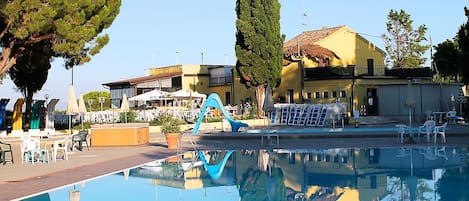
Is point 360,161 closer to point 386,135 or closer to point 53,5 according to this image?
point 386,135

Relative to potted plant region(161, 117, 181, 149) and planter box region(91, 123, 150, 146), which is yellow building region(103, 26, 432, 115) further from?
potted plant region(161, 117, 181, 149)

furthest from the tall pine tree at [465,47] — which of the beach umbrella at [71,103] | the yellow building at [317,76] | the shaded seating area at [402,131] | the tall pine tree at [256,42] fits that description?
the beach umbrella at [71,103]

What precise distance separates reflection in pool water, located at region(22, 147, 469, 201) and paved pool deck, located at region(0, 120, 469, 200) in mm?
592

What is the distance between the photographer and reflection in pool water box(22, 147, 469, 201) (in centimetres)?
1073

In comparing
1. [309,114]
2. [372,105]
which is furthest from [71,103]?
[372,105]

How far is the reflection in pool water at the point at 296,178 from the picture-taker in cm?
1073

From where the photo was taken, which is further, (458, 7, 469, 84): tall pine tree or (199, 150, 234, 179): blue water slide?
(458, 7, 469, 84): tall pine tree

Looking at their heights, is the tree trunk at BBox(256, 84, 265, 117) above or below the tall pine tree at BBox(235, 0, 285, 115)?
below

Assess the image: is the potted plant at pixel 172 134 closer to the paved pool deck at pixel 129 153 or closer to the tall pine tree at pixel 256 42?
the paved pool deck at pixel 129 153

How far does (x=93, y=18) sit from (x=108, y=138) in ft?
19.6

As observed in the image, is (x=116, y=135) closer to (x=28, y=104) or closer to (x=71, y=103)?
(x=71, y=103)

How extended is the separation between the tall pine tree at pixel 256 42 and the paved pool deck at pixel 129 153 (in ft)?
29.5

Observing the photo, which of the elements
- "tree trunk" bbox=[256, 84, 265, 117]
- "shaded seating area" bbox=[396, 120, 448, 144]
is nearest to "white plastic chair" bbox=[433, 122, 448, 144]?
"shaded seating area" bbox=[396, 120, 448, 144]

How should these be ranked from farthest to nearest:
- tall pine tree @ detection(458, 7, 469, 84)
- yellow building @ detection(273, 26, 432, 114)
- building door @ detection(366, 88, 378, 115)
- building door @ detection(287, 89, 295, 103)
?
building door @ detection(287, 89, 295, 103), yellow building @ detection(273, 26, 432, 114), building door @ detection(366, 88, 378, 115), tall pine tree @ detection(458, 7, 469, 84)
